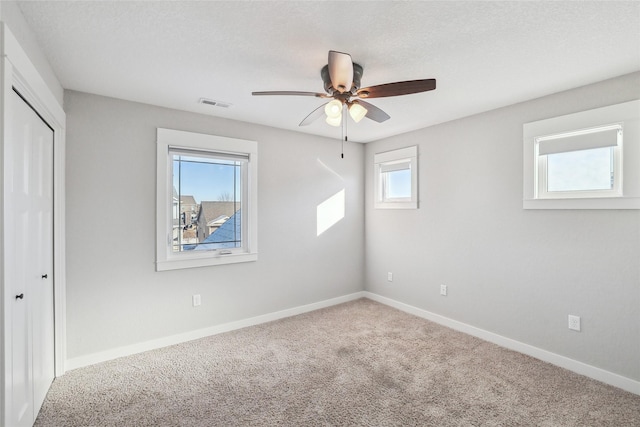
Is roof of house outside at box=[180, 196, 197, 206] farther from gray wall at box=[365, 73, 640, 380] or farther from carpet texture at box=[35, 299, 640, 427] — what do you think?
gray wall at box=[365, 73, 640, 380]

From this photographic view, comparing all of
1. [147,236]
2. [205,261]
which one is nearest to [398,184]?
[205,261]

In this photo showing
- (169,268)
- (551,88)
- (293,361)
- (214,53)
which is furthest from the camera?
(169,268)

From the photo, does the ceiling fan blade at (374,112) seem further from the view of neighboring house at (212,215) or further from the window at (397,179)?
the view of neighboring house at (212,215)

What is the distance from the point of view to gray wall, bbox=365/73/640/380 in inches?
94.4

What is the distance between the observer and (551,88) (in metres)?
2.59

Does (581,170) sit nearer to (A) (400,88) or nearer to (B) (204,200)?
(A) (400,88)

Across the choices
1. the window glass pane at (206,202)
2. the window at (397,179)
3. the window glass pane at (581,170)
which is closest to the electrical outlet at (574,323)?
the window glass pane at (581,170)

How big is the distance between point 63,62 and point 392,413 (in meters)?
3.27

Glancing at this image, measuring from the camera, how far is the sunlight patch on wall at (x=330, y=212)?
4223 millimetres

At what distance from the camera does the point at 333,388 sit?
235 centimetres

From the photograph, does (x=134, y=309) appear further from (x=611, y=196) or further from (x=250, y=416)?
(x=611, y=196)

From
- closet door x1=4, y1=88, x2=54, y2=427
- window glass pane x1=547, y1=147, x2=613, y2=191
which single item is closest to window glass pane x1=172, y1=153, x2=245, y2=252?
closet door x1=4, y1=88, x2=54, y2=427

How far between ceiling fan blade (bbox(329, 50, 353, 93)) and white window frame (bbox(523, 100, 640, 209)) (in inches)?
78.2

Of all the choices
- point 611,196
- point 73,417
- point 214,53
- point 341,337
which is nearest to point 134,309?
point 73,417
